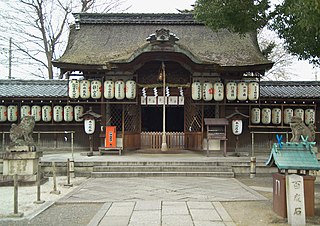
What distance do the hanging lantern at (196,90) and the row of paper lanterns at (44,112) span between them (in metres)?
5.56

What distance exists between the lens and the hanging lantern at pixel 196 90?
51.5ft

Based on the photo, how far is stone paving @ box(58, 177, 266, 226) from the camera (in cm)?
688

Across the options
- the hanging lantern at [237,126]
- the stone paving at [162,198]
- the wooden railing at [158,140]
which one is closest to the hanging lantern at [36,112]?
the wooden railing at [158,140]

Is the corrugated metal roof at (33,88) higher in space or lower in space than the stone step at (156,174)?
higher

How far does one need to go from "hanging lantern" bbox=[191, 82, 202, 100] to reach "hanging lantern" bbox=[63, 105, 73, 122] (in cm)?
604

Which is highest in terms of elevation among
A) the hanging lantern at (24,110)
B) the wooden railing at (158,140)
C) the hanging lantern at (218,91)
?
the hanging lantern at (218,91)

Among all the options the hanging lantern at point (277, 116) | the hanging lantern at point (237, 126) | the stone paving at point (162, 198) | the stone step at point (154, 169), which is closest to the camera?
the stone paving at point (162, 198)

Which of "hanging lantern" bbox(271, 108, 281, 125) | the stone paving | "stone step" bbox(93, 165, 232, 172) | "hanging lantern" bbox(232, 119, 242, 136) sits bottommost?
the stone paving

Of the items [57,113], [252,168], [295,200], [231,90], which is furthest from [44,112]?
[295,200]

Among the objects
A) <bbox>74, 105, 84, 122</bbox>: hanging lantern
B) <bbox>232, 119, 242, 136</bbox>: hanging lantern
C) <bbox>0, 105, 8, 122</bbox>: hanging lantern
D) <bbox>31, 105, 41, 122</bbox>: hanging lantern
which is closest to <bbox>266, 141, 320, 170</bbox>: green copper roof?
<bbox>232, 119, 242, 136</bbox>: hanging lantern

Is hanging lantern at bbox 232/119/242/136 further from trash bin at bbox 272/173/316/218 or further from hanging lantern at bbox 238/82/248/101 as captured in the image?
trash bin at bbox 272/173/316/218

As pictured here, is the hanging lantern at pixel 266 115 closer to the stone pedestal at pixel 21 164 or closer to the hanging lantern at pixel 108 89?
the hanging lantern at pixel 108 89

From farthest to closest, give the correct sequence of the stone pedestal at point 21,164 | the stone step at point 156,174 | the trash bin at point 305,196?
the stone step at point 156,174
the stone pedestal at point 21,164
the trash bin at point 305,196

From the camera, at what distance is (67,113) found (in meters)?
17.0
